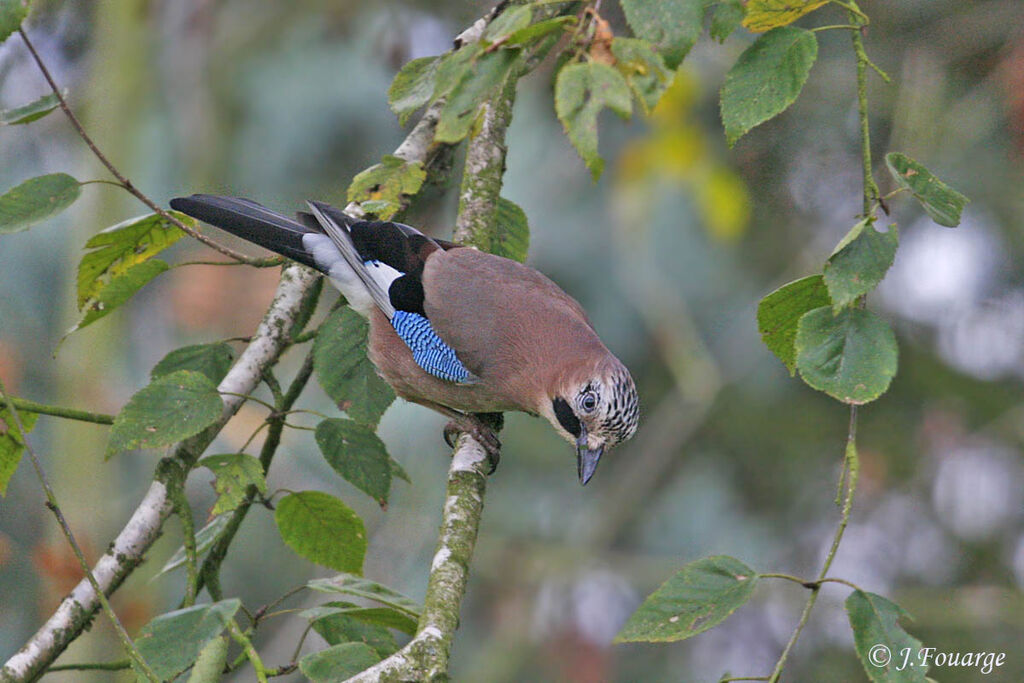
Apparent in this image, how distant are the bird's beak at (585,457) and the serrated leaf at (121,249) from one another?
4.10ft

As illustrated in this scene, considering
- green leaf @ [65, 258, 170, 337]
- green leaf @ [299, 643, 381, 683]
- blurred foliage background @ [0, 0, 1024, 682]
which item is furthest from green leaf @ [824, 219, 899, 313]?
blurred foliage background @ [0, 0, 1024, 682]

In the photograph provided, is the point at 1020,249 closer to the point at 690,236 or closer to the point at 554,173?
the point at 690,236

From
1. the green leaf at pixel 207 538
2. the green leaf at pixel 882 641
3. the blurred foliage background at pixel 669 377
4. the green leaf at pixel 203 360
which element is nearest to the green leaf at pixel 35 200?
the green leaf at pixel 203 360

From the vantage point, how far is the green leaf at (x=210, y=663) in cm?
196

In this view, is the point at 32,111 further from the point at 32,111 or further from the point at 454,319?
the point at 454,319

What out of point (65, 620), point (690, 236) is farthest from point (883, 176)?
point (65, 620)

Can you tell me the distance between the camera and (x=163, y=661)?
1.96 m

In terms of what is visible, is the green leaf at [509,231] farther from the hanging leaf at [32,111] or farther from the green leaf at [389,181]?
the hanging leaf at [32,111]

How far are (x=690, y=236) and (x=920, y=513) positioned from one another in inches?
103

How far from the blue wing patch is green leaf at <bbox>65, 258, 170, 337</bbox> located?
84 cm

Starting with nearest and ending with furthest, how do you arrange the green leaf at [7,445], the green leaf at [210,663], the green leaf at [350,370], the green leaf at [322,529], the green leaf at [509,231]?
the green leaf at [210,663] < the green leaf at [7,445] < the green leaf at [322,529] < the green leaf at [350,370] < the green leaf at [509,231]

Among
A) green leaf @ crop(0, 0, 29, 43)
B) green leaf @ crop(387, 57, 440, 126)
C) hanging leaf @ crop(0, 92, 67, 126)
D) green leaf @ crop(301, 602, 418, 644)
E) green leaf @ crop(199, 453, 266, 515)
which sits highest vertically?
green leaf @ crop(0, 0, 29, 43)

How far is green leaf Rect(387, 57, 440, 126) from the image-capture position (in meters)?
2.07

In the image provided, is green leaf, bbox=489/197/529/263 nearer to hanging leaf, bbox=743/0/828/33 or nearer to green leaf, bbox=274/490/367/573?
green leaf, bbox=274/490/367/573
